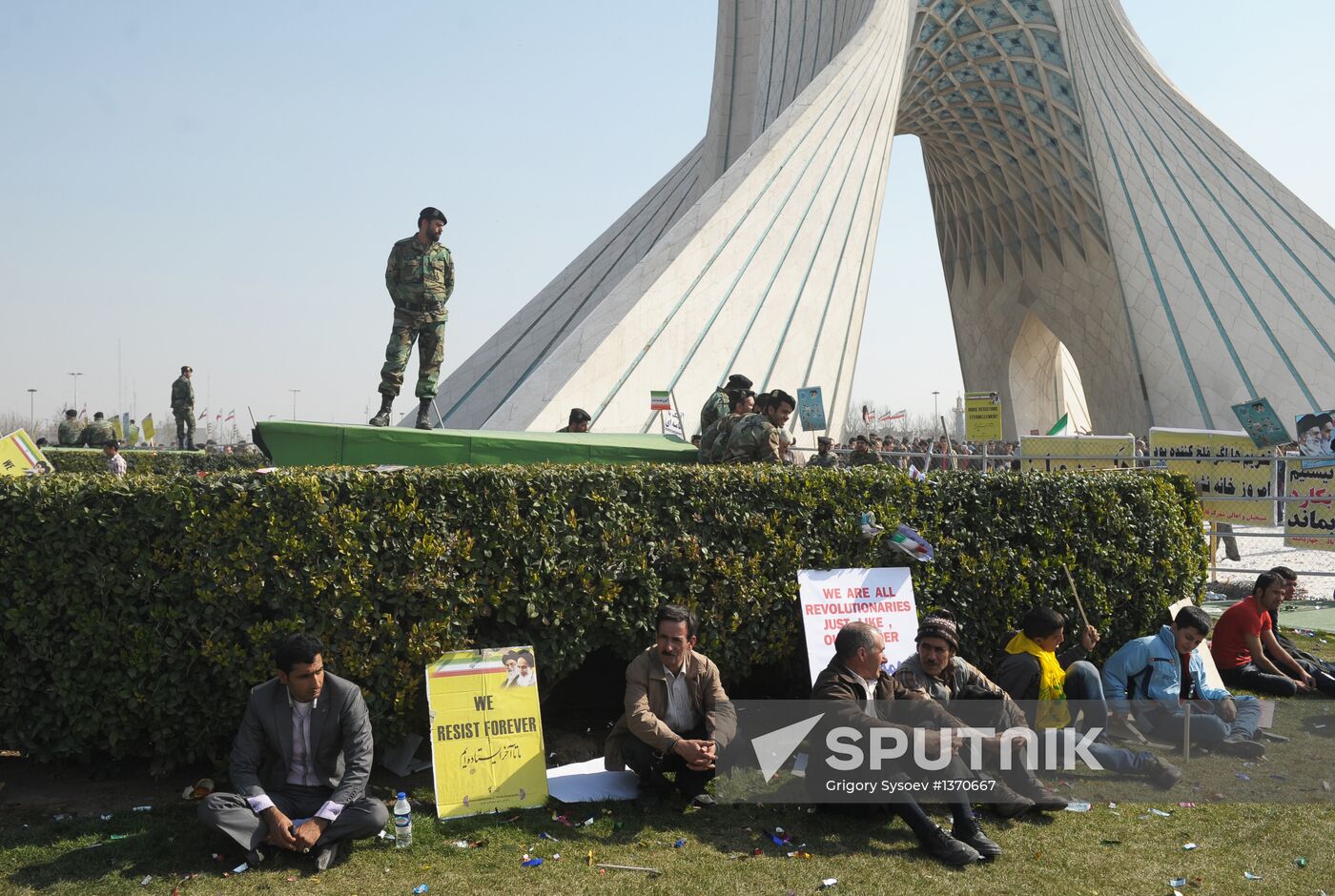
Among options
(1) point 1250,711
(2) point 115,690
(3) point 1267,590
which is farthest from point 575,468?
(3) point 1267,590

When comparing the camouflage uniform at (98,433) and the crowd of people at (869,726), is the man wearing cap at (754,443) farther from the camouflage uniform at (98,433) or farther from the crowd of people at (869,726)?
the camouflage uniform at (98,433)

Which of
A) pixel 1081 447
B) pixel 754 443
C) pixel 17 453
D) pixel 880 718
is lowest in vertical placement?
pixel 880 718

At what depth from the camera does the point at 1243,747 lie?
5.19m

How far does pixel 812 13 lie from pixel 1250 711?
19996 millimetres

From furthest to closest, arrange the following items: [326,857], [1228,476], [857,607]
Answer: [1228,476] → [857,607] → [326,857]

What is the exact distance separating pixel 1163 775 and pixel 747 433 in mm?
2881

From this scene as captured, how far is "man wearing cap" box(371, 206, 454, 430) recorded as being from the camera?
7.08 metres

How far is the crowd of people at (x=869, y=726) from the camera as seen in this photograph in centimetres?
371

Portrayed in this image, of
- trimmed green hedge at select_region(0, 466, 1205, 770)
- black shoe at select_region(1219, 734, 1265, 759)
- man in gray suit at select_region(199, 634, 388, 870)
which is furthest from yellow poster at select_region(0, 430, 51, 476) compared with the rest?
black shoe at select_region(1219, 734, 1265, 759)

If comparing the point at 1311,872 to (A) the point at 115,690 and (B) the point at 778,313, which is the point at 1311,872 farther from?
(B) the point at 778,313

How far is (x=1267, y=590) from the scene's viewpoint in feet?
20.6

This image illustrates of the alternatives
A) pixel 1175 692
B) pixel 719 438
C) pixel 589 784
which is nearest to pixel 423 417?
pixel 719 438

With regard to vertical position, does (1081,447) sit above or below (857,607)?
above

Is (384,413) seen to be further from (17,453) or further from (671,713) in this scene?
(671,713)
